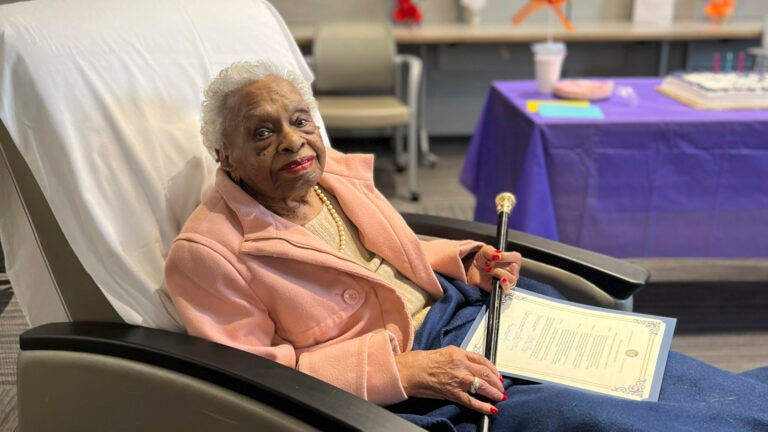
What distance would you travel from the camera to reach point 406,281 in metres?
1.32

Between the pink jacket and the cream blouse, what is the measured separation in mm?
103

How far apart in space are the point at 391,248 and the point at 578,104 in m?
1.11

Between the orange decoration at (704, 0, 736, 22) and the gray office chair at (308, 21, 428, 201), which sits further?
the orange decoration at (704, 0, 736, 22)

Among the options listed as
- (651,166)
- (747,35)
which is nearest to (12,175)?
(651,166)

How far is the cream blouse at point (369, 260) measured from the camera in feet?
4.19

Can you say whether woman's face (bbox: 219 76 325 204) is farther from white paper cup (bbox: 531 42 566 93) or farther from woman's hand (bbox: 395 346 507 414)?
white paper cup (bbox: 531 42 566 93)

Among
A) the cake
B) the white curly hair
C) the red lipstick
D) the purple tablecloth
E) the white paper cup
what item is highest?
the white curly hair

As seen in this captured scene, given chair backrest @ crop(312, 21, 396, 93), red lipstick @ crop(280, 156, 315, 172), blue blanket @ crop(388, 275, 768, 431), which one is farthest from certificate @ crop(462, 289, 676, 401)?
chair backrest @ crop(312, 21, 396, 93)

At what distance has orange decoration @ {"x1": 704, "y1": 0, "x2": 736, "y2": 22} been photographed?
3975 millimetres

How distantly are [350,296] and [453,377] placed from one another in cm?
23

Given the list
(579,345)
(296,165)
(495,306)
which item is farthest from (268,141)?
(579,345)

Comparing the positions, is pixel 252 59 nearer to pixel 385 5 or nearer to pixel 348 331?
pixel 348 331

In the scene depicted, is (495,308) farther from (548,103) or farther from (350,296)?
(548,103)

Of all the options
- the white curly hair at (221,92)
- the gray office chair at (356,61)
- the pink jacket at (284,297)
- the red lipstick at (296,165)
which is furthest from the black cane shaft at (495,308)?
the gray office chair at (356,61)
